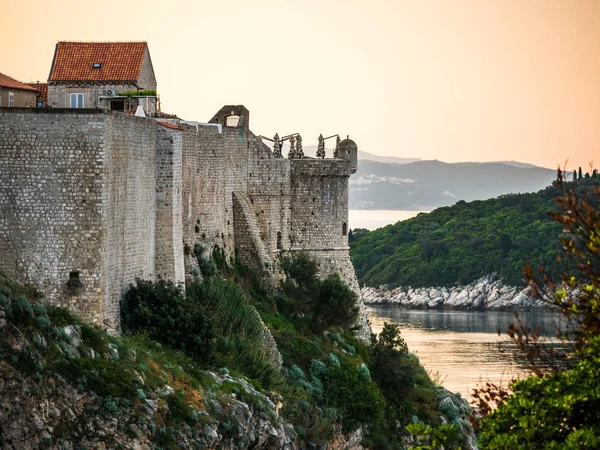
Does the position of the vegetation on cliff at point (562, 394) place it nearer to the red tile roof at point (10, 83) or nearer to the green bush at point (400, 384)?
the red tile roof at point (10, 83)

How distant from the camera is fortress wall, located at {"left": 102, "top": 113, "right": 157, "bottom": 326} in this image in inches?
1277

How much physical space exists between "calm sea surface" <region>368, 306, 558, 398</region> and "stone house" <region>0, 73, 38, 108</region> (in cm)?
1919

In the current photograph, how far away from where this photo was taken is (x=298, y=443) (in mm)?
38094

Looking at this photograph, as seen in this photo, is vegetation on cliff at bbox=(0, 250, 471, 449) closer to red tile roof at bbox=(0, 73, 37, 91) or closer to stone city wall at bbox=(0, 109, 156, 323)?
stone city wall at bbox=(0, 109, 156, 323)

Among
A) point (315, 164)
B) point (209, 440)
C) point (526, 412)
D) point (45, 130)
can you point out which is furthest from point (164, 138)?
point (526, 412)

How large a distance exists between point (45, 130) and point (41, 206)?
1.61m

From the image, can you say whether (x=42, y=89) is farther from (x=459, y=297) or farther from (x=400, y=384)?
(x=459, y=297)

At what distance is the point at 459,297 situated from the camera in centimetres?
14238

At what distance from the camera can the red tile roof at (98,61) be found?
43656 mm

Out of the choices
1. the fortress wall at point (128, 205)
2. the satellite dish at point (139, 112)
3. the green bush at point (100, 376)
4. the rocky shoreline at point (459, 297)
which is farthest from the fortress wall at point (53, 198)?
the rocky shoreline at point (459, 297)

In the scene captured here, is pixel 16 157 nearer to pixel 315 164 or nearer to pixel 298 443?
pixel 298 443

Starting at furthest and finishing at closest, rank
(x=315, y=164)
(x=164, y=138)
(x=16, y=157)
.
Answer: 1. (x=315, y=164)
2. (x=164, y=138)
3. (x=16, y=157)

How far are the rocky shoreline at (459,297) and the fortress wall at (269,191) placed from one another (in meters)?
89.2

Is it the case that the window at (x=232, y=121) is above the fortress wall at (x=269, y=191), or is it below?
above
